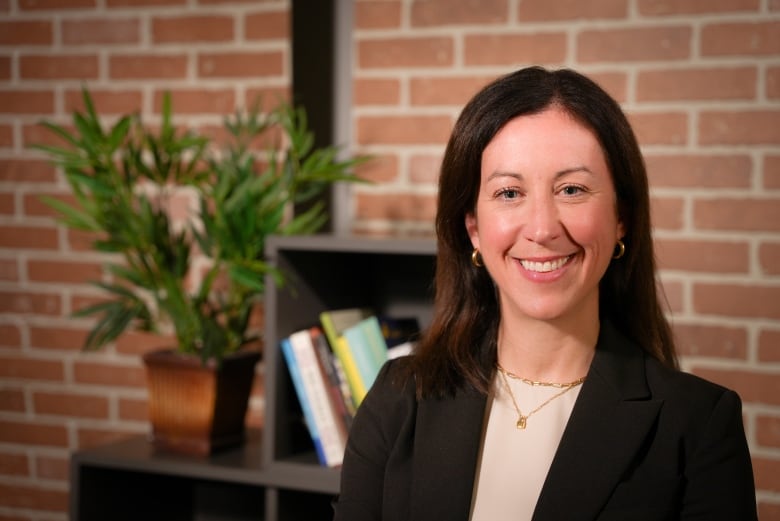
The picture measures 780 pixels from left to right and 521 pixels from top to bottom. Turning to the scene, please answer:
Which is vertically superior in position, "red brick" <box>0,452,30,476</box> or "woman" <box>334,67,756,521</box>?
"woman" <box>334,67,756,521</box>

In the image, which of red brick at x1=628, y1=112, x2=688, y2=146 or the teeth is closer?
the teeth

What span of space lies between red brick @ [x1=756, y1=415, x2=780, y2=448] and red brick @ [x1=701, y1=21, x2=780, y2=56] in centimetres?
79

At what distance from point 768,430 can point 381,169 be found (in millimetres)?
1058

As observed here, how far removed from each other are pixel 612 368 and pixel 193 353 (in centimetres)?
96

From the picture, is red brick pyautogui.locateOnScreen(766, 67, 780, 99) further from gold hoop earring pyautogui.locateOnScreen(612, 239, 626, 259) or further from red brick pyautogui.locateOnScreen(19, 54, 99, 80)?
red brick pyautogui.locateOnScreen(19, 54, 99, 80)

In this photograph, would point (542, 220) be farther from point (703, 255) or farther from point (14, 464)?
point (14, 464)

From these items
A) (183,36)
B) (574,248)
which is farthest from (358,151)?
(574,248)

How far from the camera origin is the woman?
4.50 ft

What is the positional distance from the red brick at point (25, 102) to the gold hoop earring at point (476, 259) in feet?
4.65

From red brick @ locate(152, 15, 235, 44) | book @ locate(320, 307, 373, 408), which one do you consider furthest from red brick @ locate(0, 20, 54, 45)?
book @ locate(320, 307, 373, 408)

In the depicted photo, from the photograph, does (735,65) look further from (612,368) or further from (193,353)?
(193,353)

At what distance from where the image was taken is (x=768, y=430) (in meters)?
2.07

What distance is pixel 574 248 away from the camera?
1381 millimetres

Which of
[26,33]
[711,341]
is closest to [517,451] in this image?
[711,341]
